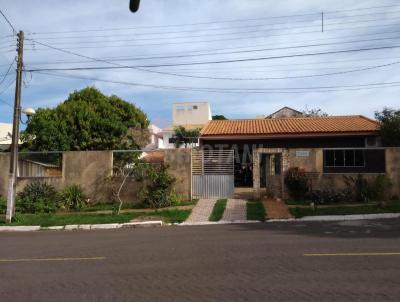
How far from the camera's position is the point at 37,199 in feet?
63.6

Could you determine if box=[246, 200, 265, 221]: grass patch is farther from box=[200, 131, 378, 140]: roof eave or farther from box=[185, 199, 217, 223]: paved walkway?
box=[200, 131, 378, 140]: roof eave

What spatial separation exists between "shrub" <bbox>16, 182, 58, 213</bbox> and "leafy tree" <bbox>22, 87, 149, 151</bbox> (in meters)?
10.4

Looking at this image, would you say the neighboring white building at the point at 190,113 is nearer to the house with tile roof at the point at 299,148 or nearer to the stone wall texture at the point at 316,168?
the house with tile roof at the point at 299,148

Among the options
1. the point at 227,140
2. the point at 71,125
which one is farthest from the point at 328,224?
the point at 71,125

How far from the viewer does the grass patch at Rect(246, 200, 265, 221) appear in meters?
15.7

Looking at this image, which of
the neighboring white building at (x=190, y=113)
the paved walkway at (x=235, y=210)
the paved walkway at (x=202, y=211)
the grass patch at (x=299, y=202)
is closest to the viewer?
the paved walkway at (x=235, y=210)

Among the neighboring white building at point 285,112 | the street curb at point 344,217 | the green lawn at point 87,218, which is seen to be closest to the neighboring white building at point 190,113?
the neighboring white building at point 285,112

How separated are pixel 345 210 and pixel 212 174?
6.28 m

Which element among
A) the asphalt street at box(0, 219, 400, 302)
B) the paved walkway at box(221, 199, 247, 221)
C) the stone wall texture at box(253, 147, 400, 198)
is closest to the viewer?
the asphalt street at box(0, 219, 400, 302)

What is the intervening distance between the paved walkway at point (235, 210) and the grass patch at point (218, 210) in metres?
0.16

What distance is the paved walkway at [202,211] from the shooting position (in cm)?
1612

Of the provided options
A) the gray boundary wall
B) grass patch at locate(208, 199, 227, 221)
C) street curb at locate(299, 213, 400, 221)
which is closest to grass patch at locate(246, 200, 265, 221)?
grass patch at locate(208, 199, 227, 221)

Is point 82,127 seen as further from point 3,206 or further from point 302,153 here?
point 302,153

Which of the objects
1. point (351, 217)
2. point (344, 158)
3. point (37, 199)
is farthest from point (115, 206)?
point (344, 158)
